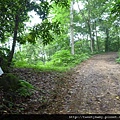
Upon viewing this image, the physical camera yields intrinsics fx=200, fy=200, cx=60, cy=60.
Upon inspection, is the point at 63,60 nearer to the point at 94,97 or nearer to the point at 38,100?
the point at 94,97

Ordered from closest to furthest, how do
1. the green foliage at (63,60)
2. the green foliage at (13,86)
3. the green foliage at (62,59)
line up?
the green foliage at (13,86) → the green foliage at (63,60) → the green foliage at (62,59)

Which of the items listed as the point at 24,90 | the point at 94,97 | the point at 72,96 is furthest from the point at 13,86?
the point at 94,97

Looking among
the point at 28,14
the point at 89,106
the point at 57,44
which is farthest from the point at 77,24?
the point at 89,106

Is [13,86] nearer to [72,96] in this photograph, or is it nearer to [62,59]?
[72,96]

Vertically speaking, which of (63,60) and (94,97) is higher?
(63,60)

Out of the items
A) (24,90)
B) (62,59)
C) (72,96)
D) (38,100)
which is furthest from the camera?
(62,59)

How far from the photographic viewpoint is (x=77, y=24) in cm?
2920

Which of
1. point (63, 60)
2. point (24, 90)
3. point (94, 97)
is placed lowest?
point (94, 97)

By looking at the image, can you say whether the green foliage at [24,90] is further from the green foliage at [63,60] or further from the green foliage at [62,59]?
the green foliage at [62,59]

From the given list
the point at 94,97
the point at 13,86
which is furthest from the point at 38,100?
the point at 94,97

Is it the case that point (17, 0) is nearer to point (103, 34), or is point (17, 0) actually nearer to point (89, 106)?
point (89, 106)

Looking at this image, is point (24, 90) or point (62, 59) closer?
point (24, 90)

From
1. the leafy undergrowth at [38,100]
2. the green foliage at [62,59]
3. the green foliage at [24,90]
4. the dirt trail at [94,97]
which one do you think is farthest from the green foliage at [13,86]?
the green foliage at [62,59]

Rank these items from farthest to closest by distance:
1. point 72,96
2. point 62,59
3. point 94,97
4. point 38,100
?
1. point 62,59
2. point 72,96
3. point 94,97
4. point 38,100
